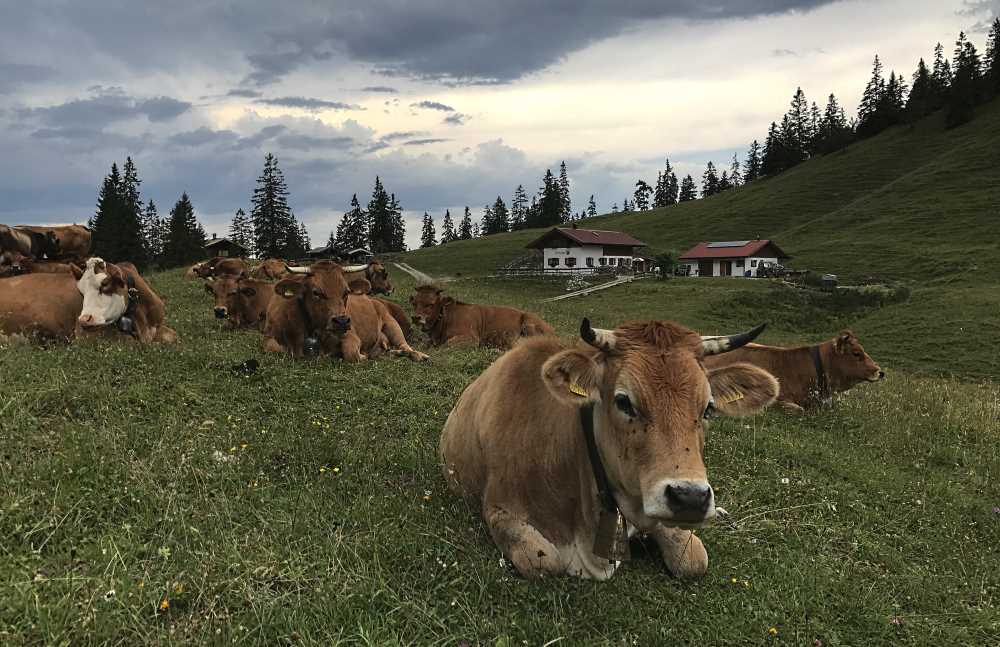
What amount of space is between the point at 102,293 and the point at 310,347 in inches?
152

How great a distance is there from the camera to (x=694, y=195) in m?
177

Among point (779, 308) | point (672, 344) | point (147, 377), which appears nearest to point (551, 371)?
point (672, 344)

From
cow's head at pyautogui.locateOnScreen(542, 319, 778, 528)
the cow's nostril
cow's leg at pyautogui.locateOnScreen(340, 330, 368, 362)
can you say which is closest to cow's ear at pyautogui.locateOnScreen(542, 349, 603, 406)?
cow's head at pyautogui.locateOnScreen(542, 319, 778, 528)

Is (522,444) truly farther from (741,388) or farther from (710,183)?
(710,183)

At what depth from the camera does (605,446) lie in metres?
4.47

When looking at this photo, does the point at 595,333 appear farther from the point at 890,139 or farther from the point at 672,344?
the point at 890,139

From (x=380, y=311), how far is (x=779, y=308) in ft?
129

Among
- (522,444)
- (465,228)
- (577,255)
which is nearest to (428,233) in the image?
(465,228)

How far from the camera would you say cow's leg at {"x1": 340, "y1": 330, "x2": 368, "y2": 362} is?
12584 millimetres

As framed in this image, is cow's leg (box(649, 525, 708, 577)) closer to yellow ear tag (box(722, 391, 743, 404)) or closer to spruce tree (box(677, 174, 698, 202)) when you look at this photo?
yellow ear tag (box(722, 391, 743, 404))

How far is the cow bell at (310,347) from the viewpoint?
41.0ft

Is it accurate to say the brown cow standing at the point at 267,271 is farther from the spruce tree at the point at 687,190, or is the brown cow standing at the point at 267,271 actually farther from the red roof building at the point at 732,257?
the spruce tree at the point at 687,190

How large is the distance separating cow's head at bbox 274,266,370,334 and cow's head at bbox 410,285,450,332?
16.7ft

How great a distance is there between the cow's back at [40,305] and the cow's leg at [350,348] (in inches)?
196
